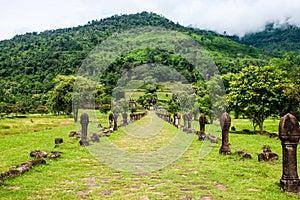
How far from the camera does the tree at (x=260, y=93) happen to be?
83.8 ft

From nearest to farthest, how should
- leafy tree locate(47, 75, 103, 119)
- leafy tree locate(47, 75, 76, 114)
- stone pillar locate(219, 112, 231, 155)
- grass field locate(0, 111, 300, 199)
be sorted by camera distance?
grass field locate(0, 111, 300, 199)
stone pillar locate(219, 112, 231, 155)
leafy tree locate(47, 75, 103, 119)
leafy tree locate(47, 75, 76, 114)

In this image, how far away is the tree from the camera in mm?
25531

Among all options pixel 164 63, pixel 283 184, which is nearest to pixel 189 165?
pixel 283 184

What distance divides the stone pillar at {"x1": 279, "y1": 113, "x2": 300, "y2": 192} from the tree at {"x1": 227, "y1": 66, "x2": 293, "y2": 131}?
60.6ft

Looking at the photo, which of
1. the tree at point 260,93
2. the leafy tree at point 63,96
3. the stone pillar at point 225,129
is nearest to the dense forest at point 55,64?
the leafy tree at point 63,96

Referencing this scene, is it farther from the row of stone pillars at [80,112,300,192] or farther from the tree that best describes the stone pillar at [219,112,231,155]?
the tree

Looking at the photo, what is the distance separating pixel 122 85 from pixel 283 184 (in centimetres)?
4799

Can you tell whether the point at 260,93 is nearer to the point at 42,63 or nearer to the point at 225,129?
the point at 225,129

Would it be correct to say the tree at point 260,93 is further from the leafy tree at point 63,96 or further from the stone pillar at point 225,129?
the leafy tree at point 63,96

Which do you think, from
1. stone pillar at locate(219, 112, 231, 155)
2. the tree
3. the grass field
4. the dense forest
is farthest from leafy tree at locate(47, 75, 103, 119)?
the grass field

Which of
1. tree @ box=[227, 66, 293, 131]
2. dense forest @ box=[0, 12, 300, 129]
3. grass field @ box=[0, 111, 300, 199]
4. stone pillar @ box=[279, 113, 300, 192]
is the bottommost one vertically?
grass field @ box=[0, 111, 300, 199]

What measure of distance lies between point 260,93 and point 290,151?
63.5ft

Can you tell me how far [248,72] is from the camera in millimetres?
27250

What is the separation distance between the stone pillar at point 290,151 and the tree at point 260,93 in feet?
60.6
